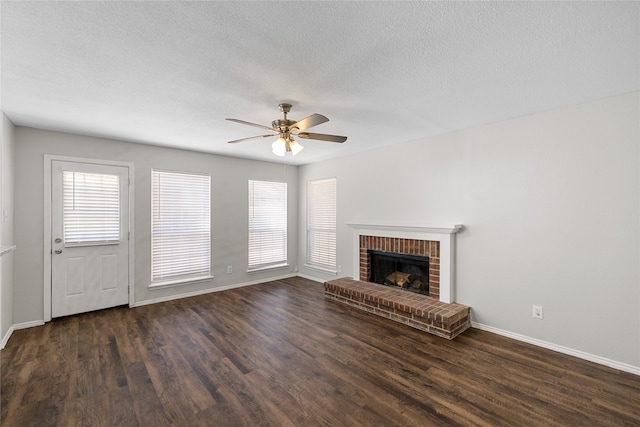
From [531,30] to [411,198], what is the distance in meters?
2.70

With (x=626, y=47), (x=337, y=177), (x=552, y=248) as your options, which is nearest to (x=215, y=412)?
(x=552, y=248)

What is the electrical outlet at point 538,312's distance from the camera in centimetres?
301

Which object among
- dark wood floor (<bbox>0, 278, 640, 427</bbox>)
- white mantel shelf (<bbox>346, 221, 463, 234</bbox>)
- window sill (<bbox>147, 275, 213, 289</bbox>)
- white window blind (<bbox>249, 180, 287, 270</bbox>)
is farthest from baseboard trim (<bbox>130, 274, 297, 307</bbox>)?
white mantel shelf (<bbox>346, 221, 463, 234</bbox>)

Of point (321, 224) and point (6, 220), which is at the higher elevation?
point (6, 220)

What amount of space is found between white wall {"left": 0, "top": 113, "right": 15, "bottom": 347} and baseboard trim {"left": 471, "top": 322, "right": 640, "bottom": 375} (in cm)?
531

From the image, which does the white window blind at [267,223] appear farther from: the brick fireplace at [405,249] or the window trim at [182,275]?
the brick fireplace at [405,249]

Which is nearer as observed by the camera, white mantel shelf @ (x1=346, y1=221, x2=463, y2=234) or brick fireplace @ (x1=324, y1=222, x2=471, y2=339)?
brick fireplace @ (x1=324, y1=222, x2=471, y2=339)

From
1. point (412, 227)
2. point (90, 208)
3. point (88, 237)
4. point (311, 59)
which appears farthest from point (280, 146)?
point (88, 237)

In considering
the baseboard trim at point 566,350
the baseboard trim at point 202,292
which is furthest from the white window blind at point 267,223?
the baseboard trim at point 566,350

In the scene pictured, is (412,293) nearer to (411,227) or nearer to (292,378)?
(411,227)

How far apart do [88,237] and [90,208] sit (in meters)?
0.40

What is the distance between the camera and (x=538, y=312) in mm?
3027

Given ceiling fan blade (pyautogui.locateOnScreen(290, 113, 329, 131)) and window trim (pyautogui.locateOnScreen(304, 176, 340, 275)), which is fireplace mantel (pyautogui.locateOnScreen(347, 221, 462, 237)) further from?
ceiling fan blade (pyautogui.locateOnScreen(290, 113, 329, 131))

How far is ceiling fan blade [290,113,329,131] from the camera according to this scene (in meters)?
2.27
